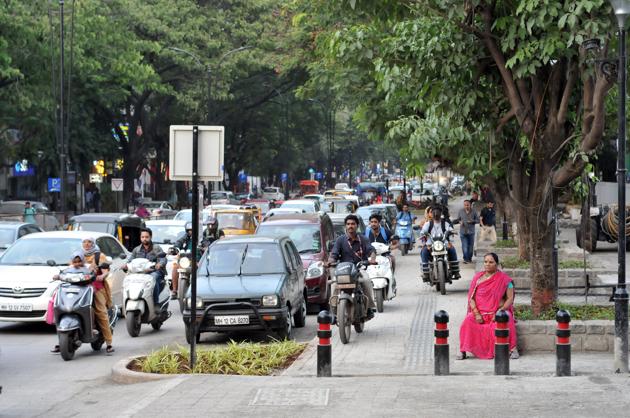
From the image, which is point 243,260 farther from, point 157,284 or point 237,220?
point 237,220

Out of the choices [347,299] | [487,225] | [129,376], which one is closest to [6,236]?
[347,299]

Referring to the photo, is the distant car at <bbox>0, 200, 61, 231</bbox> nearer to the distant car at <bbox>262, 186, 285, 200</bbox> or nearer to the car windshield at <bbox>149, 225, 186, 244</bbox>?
the car windshield at <bbox>149, 225, 186, 244</bbox>

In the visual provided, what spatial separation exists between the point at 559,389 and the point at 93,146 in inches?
2016

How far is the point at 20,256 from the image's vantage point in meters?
18.7

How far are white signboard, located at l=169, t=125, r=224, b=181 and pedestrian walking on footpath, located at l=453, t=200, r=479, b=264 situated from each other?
1582cm

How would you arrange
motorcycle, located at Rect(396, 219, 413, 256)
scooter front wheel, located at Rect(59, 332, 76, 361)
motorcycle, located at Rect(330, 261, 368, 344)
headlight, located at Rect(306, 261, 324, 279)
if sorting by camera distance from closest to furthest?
scooter front wheel, located at Rect(59, 332, 76, 361) < motorcycle, located at Rect(330, 261, 368, 344) < headlight, located at Rect(306, 261, 324, 279) < motorcycle, located at Rect(396, 219, 413, 256)

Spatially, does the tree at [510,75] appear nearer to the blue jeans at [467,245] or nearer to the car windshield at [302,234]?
the car windshield at [302,234]

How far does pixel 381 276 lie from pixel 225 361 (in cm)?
681

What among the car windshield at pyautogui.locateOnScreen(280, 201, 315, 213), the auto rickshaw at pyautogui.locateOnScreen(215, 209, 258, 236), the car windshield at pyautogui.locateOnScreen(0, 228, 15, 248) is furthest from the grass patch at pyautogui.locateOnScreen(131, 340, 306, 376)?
the car windshield at pyautogui.locateOnScreen(280, 201, 315, 213)

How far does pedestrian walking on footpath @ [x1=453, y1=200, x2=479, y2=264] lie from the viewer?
2877 cm

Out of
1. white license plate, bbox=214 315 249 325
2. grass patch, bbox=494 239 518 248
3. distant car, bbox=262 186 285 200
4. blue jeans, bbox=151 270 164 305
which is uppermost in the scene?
distant car, bbox=262 186 285 200

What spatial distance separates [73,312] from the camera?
15.0 meters

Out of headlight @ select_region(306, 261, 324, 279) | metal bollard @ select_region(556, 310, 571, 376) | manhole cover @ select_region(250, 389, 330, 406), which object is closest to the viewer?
manhole cover @ select_region(250, 389, 330, 406)

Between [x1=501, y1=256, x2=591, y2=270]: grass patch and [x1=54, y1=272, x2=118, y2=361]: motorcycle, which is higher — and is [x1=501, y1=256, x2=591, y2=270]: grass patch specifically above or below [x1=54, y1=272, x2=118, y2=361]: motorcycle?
above
